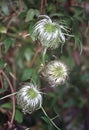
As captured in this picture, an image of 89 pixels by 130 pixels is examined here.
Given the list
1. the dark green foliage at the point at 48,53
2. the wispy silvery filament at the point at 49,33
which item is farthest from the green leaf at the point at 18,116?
the wispy silvery filament at the point at 49,33

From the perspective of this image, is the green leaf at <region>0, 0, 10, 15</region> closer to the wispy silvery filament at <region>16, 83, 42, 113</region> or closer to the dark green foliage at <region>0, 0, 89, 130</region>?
the dark green foliage at <region>0, 0, 89, 130</region>

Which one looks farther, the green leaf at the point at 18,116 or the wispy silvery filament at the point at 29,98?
the green leaf at the point at 18,116

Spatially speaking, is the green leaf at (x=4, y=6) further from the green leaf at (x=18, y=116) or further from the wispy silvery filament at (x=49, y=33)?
the green leaf at (x=18, y=116)

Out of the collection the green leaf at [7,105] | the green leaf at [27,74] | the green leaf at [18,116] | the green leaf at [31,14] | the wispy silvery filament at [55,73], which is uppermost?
the green leaf at [31,14]

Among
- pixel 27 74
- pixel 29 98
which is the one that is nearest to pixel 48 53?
pixel 27 74

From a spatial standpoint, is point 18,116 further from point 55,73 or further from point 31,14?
point 31,14

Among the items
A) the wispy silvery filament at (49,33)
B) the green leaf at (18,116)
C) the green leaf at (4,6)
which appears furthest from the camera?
the green leaf at (4,6)

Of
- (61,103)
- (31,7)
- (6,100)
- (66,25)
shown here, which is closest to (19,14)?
(31,7)

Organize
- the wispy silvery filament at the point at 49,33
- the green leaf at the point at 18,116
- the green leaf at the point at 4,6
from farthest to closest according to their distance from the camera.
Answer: the green leaf at the point at 4,6 < the green leaf at the point at 18,116 < the wispy silvery filament at the point at 49,33

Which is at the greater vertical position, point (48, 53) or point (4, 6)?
point (4, 6)

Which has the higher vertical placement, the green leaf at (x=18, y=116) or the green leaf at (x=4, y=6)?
the green leaf at (x=4, y=6)
